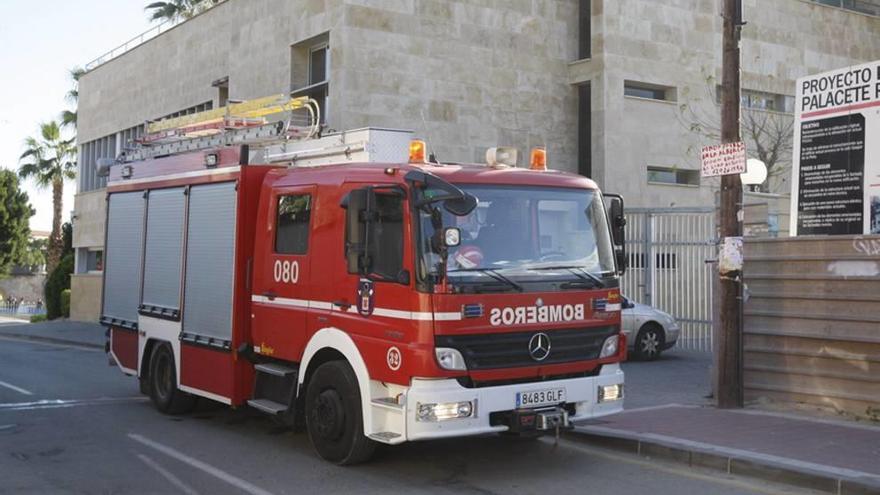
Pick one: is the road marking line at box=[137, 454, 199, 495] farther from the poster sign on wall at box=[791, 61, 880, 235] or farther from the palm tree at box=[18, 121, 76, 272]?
the palm tree at box=[18, 121, 76, 272]

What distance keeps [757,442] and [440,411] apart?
347 cm

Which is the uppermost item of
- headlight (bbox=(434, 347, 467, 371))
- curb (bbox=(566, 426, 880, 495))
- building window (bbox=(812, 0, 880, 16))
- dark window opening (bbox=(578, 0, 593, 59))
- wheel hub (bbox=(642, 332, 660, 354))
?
building window (bbox=(812, 0, 880, 16))

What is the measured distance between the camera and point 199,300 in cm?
1003

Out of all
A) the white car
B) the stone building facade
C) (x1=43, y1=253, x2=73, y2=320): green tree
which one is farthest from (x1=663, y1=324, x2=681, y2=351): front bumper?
(x1=43, y1=253, x2=73, y2=320): green tree

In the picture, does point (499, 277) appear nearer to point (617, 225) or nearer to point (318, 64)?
point (617, 225)

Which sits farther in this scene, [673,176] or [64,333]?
[64,333]

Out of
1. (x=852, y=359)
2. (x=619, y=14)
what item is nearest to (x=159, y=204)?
(x=852, y=359)

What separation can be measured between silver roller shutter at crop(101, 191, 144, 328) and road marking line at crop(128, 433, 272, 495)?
2.63 meters

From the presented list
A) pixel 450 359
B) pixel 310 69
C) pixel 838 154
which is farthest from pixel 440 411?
pixel 310 69

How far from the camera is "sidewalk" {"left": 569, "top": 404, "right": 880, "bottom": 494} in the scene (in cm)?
733

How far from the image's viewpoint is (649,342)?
635 inches

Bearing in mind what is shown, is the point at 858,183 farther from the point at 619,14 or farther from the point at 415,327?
the point at 619,14

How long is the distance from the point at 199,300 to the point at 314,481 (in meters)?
3.40

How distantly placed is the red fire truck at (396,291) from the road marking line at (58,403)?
8.13ft
